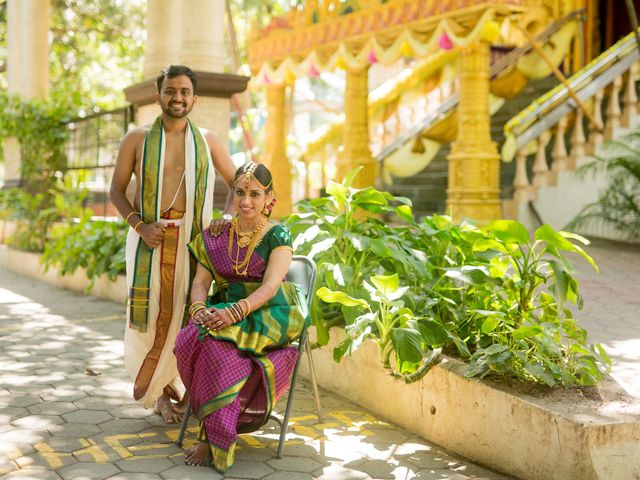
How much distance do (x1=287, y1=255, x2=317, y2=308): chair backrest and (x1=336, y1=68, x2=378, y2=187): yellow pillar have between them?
843 cm

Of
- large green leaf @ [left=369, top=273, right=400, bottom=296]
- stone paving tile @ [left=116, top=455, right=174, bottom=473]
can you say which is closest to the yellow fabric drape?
large green leaf @ [left=369, top=273, right=400, bottom=296]

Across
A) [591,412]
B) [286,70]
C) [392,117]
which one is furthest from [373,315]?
[392,117]

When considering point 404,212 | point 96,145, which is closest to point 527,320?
point 404,212

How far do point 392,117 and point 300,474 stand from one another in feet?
40.1

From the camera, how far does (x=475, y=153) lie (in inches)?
413

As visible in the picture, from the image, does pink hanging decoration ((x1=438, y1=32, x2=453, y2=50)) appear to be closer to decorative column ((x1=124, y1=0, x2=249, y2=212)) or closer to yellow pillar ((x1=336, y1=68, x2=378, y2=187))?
yellow pillar ((x1=336, y1=68, x2=378, y2=187))

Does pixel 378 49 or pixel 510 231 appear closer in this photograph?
pixel 510 231

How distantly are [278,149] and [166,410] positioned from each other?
1011cm

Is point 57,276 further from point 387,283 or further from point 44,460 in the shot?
point 387,283

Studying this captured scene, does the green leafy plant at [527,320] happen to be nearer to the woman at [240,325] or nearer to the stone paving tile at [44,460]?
the woman at [240,325]

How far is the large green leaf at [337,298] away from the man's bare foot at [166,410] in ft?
3.33

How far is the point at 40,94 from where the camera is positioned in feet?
43.4

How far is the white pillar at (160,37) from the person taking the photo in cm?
986

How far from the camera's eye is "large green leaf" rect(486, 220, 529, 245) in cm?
443
